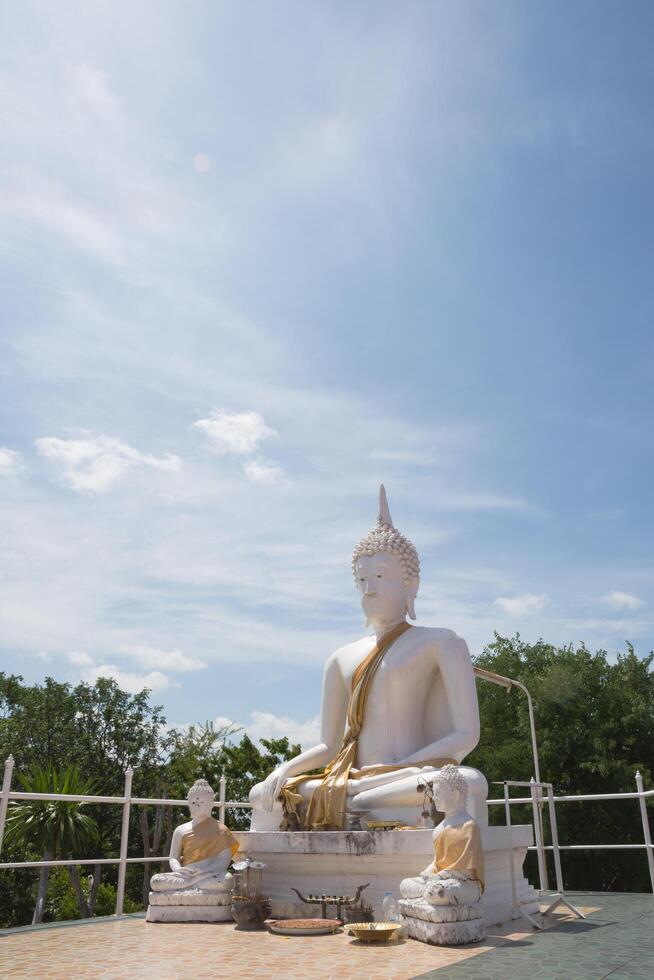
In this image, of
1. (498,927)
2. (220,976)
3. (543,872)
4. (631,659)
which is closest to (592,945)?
(498,927)

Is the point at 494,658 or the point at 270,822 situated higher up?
the point at 494,658

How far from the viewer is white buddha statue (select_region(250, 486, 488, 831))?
6992 millimetres

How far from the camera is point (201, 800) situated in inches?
280

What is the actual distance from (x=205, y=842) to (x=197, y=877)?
0.30 meters

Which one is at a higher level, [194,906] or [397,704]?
[397,704]

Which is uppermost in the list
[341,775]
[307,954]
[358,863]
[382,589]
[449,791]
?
[382,589]

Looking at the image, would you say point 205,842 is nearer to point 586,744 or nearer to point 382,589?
point 382,589

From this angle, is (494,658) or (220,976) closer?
(220,976)

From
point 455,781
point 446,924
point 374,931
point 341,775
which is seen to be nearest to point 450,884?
point 446,924

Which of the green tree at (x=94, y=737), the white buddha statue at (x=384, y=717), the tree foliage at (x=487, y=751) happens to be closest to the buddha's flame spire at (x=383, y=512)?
the white buddha statue at (x=384, y=717)

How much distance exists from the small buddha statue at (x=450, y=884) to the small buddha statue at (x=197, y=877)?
5.34ft

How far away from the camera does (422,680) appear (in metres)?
7.91

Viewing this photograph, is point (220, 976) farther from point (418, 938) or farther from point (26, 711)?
point (26, 711)

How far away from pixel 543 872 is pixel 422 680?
276 centimetres
